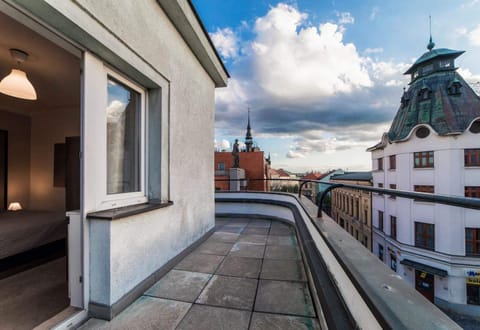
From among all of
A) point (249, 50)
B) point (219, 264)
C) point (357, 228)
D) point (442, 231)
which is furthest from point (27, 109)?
point (357, 228)

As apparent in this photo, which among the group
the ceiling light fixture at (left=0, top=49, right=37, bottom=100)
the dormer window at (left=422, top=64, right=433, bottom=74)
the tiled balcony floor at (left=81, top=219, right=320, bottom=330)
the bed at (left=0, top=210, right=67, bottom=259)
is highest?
the dormer window at (left=422, top=64, right=433, bottom=74)

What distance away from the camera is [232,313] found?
4.58 ft

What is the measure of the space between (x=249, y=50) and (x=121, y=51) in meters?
6.86

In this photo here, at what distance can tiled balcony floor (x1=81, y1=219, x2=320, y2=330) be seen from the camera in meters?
1.31

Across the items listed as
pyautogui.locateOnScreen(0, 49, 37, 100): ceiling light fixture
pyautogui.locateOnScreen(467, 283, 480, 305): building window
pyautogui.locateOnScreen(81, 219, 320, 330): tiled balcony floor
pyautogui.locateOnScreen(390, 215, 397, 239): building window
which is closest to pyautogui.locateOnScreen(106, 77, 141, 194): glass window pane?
pyautogui.locateOnScreen(81, 219, 320, 330): tiled balcony floor

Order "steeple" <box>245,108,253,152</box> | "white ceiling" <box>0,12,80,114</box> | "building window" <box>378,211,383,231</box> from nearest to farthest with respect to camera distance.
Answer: "white ceiling" <box>0,12,80,114</box>, "building window" <box>378,211,383,231</box>, "steeple" <box>245,108,253,152</box>

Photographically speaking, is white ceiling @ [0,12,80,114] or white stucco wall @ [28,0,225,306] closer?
white stucco wall @ [28,0,225,306]

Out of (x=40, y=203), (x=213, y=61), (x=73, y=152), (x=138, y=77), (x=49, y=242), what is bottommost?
(x=49, y=242)

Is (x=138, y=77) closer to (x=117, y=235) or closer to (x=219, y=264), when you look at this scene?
(x=117, y=235)

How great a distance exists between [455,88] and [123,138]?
55.2ft

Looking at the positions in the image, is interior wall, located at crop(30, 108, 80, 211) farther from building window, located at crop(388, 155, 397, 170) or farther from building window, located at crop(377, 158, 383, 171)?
building window, located at crop(377, 158, 383, 171)

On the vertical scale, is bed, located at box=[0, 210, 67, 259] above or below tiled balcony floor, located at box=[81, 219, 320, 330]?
above

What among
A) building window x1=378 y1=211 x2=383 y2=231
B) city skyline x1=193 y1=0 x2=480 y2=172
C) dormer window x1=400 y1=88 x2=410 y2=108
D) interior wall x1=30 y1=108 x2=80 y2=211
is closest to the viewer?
interior wall x1=30 y1=108 x2=80 y2=211

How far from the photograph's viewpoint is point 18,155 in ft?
12.0
